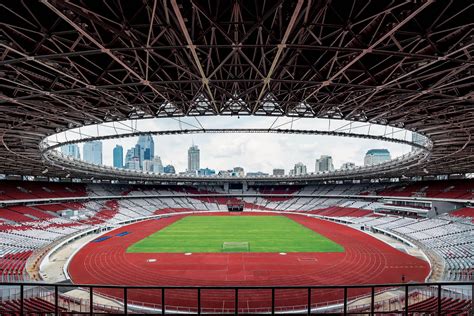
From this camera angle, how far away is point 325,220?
63938 mm

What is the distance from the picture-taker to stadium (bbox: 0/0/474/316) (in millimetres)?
9320

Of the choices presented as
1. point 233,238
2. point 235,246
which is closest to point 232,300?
point 235,246

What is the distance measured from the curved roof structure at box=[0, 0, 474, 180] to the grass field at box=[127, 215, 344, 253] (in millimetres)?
21004

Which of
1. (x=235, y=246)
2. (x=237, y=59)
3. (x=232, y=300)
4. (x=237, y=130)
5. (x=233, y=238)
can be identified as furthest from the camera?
(x=233, y=238)

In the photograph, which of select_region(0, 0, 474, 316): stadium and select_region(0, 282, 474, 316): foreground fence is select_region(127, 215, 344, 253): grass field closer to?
select_region(0, 0, 474, 316): stadium

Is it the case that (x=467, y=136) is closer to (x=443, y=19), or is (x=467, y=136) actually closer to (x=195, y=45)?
(x=443, y=19)

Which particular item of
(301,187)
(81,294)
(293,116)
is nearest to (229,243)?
(81,294)

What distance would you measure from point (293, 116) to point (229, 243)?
2612cm

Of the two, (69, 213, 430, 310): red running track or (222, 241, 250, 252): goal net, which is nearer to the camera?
(69, 213, 430, 310): red running track

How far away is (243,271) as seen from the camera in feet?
88.4

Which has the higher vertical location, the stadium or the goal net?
the stadium

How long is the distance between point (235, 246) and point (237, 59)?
99.5 feet

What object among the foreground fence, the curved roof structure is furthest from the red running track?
the curved roof structure

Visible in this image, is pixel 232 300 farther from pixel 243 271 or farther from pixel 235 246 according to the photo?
pixel 235 246
